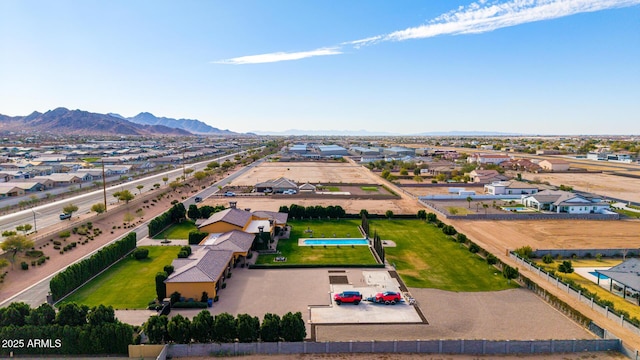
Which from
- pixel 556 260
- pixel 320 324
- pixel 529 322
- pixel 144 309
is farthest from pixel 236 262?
pixel 556 260

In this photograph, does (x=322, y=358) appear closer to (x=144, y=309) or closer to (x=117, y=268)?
(x=144, y=309)

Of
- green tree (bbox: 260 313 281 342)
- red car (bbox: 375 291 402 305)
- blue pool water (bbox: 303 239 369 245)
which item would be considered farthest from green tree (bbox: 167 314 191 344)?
blue pool water (bbox: 303 239 369 245)

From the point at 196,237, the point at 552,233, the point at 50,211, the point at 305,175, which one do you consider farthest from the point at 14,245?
the point at 305,175

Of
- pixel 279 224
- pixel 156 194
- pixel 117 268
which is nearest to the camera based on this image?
pixel 117 268

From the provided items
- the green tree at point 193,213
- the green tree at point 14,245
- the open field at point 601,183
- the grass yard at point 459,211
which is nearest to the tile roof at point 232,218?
the green tree at point 193,213

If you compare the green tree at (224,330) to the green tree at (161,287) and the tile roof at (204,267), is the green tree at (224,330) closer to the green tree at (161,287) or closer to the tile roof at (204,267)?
the tile roof at (204,267)

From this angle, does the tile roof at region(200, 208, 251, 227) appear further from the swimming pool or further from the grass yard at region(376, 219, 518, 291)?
the grass yard at region(376, 219, 518, 291)
